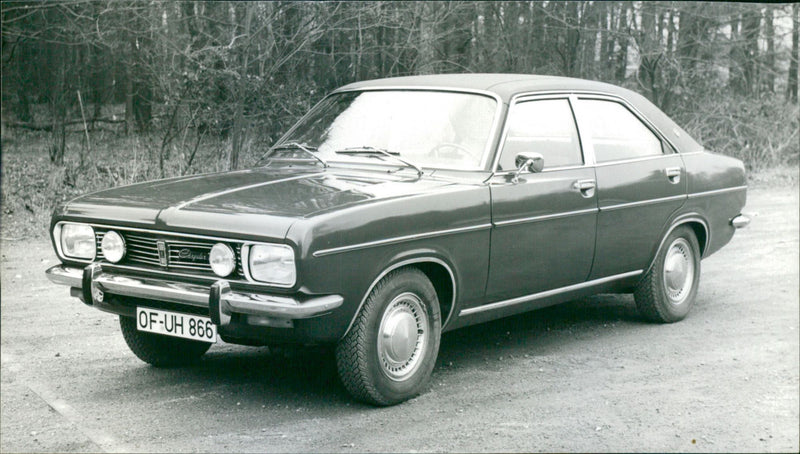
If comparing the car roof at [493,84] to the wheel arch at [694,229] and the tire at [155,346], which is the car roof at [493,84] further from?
the tire at [155,346]

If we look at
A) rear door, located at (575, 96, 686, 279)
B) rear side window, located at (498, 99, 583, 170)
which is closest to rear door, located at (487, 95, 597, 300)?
rear side window, located at (498, 99, 583, 170)

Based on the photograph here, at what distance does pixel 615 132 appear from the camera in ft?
23.0

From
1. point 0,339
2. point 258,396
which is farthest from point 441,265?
point 0,339

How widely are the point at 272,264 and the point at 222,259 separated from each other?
280 millimetres

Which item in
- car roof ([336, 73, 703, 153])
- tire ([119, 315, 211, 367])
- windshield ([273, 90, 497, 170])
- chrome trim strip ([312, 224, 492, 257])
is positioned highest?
car roof ([336, 73, 703, 153])

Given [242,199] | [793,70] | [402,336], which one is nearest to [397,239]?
[402,336]

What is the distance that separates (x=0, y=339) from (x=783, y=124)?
55.7ft

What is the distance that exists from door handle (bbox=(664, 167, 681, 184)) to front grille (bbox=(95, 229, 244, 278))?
3.58m

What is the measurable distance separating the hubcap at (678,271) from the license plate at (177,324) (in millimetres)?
3636

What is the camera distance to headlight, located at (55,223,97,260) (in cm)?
539

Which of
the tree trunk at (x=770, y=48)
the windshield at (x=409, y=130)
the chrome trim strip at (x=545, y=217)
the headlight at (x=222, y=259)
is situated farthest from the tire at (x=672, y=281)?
the tree trunk at (x=770, y=48)

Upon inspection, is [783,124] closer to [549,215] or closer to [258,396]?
[549,215]

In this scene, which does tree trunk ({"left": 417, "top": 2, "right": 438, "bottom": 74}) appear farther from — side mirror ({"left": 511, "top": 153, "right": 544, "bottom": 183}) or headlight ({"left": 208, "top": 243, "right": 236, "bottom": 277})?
headlight ({"left": 208, "top": 243, "right": 236, "bottom": 277})

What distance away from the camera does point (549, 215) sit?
240 inches
